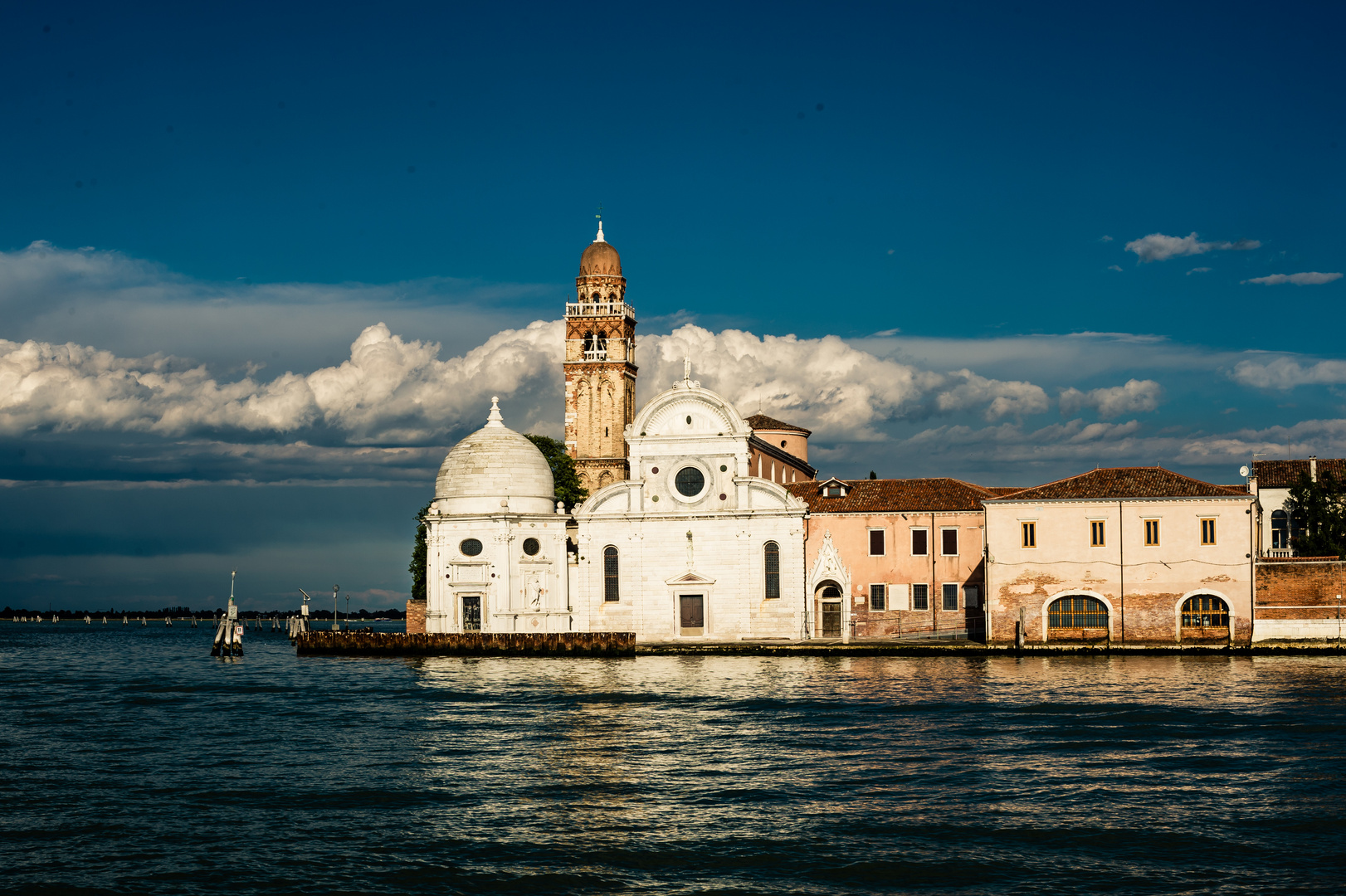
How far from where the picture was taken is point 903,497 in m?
45.8

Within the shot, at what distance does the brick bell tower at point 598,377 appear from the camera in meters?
58.7

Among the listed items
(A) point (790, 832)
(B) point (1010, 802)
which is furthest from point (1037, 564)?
(A) point (790, 832)

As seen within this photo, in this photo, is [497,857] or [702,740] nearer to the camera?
[497,857]

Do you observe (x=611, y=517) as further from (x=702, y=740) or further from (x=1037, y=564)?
(x=702, y=740)

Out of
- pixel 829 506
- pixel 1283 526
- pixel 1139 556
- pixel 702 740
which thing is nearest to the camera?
pixel 702 740

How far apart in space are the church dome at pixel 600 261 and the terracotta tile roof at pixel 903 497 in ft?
61.2

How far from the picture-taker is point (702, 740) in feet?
78.5

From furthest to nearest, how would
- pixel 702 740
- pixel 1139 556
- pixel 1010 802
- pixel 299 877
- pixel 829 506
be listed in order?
pixel 829 506 → pixel 1139 556 → pixel 702 740 → pixel 1010 802 → pixel 299 877

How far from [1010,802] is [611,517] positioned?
2894 centimetres

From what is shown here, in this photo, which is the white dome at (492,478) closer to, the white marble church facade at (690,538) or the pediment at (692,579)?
the white marble church facade at (690,538)

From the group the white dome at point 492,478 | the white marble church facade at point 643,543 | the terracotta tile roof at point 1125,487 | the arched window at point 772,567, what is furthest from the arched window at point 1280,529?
the white dome at point 492,478

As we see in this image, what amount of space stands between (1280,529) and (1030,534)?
2215cm

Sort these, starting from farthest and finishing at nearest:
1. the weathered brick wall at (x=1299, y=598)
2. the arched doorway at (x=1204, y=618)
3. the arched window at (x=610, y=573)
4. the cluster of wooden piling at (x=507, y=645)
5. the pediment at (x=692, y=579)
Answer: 1. the arched window at (x=610, y=573)
2. the pediment at (x=692, y=579)
3. the cluster of wooden piling at (x=507, y=645)
4. the arched doorway at (x=1204, y=618)
5. the weathered brick wall at (x=1299, y=598)

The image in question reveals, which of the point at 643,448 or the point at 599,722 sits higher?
the point at 643,448
